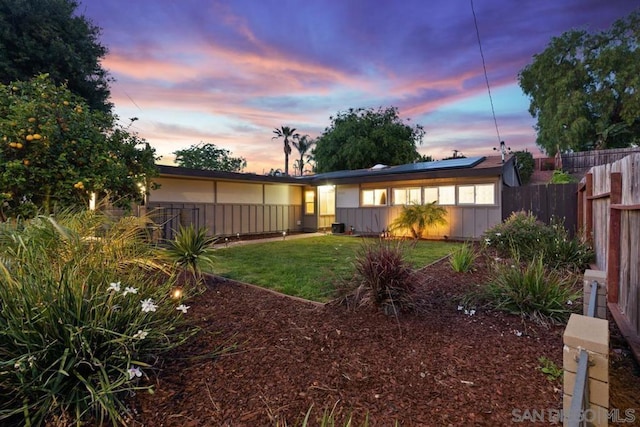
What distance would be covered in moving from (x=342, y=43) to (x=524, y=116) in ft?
65.0

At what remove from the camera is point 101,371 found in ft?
6.11

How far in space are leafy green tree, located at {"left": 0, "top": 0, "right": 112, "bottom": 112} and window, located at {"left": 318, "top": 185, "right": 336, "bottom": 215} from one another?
948cm

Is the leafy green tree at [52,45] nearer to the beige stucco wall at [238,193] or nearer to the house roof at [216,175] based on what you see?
the house roof at [216,175]

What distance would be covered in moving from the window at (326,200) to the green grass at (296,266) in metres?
6.14

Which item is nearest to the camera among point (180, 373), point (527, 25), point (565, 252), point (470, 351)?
point (180, 373)

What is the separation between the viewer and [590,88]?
2052 centimetres

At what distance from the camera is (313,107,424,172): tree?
23.7m

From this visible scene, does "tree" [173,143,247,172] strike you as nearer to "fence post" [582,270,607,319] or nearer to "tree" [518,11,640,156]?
"tree" [518,11,640,156]

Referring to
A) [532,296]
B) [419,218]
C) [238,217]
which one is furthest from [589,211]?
[238,217]

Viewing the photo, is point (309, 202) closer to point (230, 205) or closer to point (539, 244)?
point (230, 205)

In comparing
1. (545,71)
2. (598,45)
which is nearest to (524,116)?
(545,71)

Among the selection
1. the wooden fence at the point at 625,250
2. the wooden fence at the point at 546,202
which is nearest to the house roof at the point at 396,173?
the wooden fence at the point at 546,202

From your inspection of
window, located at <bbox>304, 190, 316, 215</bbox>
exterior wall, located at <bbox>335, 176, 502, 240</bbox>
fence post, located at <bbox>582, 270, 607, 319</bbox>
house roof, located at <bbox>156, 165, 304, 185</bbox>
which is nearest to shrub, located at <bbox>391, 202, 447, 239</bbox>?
exterior wall, located at <bbox>335, 176, 502, 240</bbox>

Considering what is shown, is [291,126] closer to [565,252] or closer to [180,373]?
[565,252]
